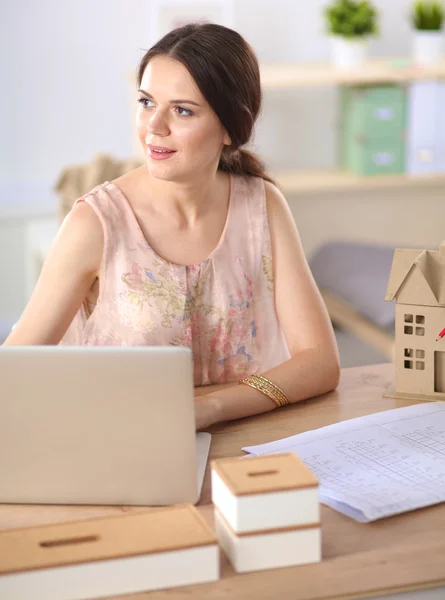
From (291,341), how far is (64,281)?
439 millimetres

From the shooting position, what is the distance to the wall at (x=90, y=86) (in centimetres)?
345

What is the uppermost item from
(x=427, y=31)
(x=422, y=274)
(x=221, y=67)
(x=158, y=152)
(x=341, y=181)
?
(x=427, y=31)

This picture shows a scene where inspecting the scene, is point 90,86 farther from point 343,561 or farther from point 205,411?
point 343,561

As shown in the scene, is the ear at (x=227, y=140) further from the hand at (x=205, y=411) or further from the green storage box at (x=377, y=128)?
the green storage box at (x=377, y=128)

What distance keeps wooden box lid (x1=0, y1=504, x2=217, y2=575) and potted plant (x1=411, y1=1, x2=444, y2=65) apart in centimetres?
288

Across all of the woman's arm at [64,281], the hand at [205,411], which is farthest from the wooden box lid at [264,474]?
the woman's arm at [64,281]

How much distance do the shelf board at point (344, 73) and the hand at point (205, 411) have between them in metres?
2.11

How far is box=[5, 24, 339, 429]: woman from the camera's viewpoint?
1.62 metres

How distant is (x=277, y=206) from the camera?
1.88m

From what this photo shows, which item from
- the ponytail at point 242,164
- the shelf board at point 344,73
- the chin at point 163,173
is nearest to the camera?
the chin at point 163,173

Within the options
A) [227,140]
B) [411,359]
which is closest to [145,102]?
[227,140]

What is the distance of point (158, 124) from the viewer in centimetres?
161

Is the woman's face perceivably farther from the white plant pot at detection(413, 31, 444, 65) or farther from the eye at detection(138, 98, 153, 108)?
the white plant pot at detection(413, 31, 444, 65)

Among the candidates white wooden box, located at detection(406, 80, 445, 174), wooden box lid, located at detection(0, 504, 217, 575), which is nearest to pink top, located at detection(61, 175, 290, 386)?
wooden box lid, located at detection(0, 504, 217, 575)
